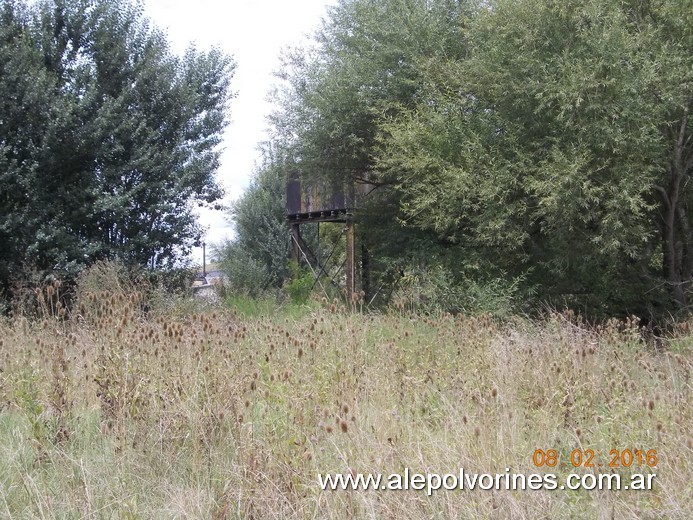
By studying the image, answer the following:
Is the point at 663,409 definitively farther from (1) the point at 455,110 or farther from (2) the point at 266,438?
(1) the point at 455,110

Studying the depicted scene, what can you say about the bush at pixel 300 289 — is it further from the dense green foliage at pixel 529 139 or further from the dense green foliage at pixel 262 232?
the dense green foliage at pixel 262 232

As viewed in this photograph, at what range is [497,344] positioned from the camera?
6.14 metres

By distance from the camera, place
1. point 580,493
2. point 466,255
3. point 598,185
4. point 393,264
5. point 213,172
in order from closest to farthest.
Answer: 1. point 580,493
2. point 598,185
3. point 466,255
4. point 393,264
5. point 213,172

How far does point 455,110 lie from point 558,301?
14.3ft

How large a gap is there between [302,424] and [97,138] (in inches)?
478

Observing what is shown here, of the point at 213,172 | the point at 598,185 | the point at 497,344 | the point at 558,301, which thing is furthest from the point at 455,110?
the point at 497,344

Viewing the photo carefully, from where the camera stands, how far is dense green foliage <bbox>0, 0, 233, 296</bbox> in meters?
13.9

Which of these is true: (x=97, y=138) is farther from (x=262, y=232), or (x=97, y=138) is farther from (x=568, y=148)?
(x=262, y=232)

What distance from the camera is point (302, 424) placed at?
4105mm

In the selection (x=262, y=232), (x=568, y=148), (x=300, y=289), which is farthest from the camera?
(x=262, y=232)
